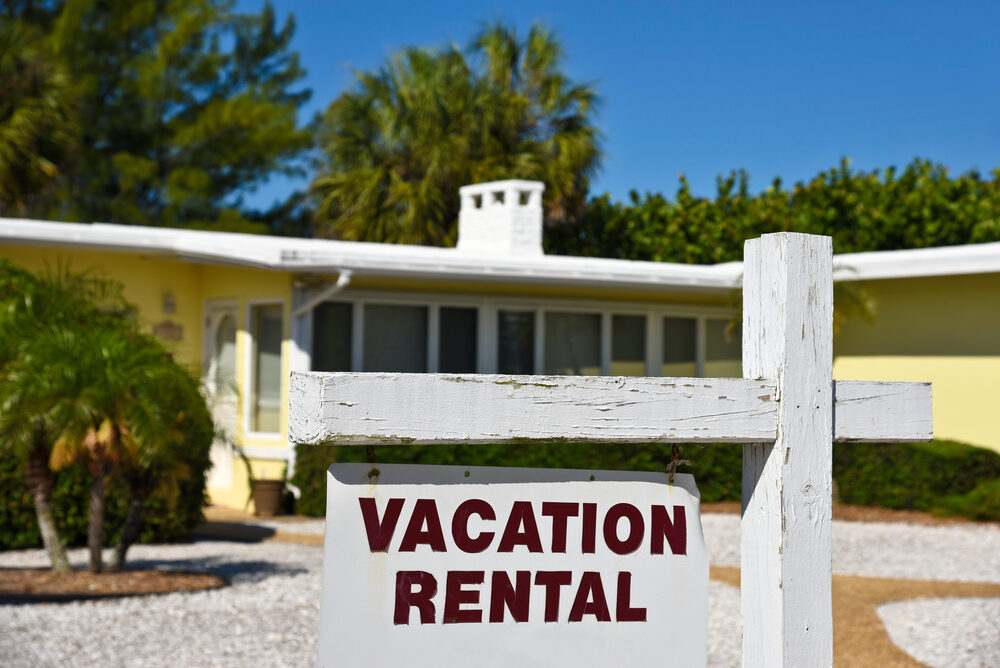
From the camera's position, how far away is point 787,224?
2139 centimetres

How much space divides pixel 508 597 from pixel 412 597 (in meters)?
0.18

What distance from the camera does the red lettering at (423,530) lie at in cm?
209

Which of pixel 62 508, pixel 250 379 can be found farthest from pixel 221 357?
pixel 62 508

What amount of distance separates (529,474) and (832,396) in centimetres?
64

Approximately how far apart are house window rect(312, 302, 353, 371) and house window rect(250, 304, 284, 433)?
59cm

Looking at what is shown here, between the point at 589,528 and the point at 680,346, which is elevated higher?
the point at 680,346

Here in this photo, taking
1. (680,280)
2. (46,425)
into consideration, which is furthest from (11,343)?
(680,280)

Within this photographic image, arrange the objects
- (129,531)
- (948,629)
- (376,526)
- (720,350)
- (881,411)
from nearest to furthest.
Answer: (376,526) → (881,411) → (948,629) → (129,531) → (720,350)

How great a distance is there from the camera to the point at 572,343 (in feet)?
46.1

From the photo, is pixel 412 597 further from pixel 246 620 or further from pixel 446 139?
pixel 446 139

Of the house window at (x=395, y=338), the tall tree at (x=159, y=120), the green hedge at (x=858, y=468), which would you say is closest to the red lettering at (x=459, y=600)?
the green hedge at (x=858, y=468)

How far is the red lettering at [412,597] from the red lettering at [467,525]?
0.09 m

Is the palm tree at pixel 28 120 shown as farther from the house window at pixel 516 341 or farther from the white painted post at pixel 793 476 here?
the white painted post at pixel 793 476

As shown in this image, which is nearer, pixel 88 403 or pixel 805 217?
pixel 88 403
